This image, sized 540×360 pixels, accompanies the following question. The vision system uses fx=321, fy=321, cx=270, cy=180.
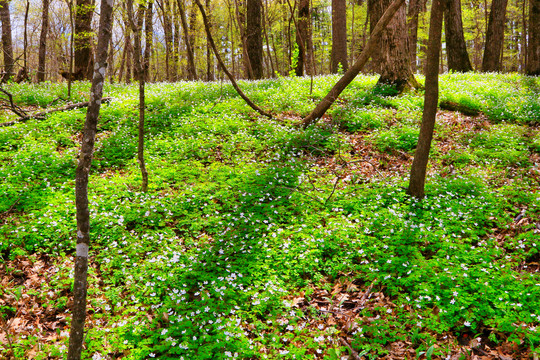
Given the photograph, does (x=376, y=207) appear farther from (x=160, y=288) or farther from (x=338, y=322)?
(x=160, y=288)

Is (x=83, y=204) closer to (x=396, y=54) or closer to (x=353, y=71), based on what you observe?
(x=353, y=71)

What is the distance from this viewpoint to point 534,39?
53.0 ft

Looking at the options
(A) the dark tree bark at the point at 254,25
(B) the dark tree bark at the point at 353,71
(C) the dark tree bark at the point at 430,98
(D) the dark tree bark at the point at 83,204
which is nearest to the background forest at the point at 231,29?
(A) the dark tree bark at the point at 254,25

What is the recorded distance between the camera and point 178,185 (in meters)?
7.21

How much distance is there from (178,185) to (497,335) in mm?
6133

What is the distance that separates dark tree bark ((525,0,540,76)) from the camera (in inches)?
626

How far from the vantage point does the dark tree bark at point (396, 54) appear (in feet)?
36.6

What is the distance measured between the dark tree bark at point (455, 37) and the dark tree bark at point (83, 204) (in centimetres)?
1758

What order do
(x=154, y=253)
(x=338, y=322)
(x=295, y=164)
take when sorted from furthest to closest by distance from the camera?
(x=295, y=164) → (x=154, y=253) → (x=338, y=322)

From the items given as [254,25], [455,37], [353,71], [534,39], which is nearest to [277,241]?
[353,71]

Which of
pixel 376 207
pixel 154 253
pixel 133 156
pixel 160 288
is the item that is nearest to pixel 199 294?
pixel 160 288

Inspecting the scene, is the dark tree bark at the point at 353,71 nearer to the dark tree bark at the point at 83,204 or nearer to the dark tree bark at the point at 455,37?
the dark tree bark at the point at 83,204

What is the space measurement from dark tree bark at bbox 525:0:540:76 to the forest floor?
9.77 m

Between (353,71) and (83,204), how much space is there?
771 cm
